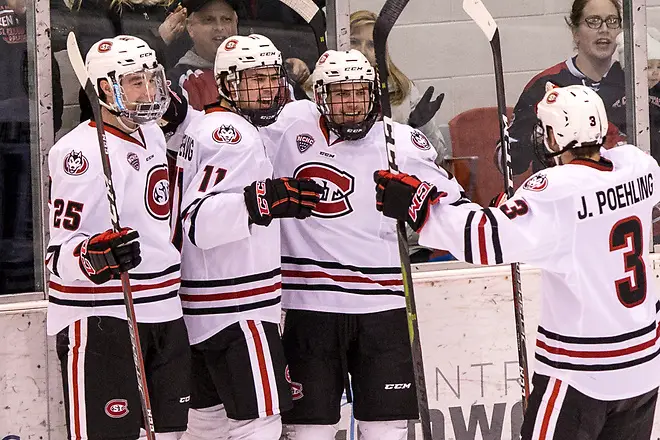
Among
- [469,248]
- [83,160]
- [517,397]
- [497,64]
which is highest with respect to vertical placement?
[497,64]

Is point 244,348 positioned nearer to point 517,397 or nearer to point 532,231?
point 532,231

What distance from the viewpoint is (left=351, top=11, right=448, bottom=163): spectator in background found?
4.13m

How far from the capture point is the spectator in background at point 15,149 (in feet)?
12.4

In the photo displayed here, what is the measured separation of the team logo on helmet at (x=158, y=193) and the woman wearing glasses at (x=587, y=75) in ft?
4.86

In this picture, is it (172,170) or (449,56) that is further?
(449,56)

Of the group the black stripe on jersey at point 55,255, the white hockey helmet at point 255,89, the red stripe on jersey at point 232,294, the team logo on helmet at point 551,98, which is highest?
the white hockey helmet at point 255,89

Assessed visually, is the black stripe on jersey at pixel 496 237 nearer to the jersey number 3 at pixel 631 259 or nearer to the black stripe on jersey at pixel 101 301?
the jersey number 3 at pixel 631 259

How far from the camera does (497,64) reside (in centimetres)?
324

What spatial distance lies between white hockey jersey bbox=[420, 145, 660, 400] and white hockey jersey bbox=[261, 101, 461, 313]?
69cm

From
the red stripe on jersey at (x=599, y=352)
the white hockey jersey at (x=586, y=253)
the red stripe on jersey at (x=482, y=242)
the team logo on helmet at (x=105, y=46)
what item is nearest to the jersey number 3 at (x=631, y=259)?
the white hockey jersey at (x=586, y=253)

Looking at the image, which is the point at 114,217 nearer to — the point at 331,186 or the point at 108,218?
the point at 108,218

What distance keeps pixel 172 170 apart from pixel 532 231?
1.30 metres

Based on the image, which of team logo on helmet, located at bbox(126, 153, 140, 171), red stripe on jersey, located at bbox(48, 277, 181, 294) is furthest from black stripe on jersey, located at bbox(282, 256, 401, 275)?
team logo on helmet, located at bbox(126, 153, 140, 171)

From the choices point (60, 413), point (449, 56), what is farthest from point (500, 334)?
point (60, 413)
